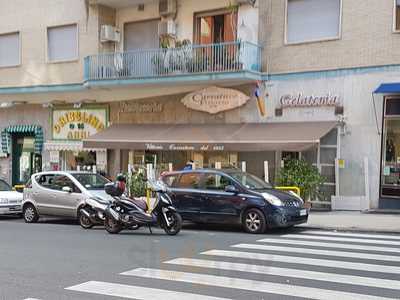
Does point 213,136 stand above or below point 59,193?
above


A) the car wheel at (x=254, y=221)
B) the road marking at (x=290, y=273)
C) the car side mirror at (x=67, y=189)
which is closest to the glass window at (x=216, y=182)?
the car wheel at (x=254, y=221)

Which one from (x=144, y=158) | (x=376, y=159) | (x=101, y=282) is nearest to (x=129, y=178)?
(x=144, y=158)

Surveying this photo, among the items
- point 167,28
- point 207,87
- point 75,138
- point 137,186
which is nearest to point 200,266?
point 137,186

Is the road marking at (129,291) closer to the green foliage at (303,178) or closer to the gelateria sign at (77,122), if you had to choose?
the green foliage at (303,178)

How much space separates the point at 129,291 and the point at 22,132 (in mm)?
20059

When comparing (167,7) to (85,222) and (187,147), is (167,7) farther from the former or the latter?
(85,222)

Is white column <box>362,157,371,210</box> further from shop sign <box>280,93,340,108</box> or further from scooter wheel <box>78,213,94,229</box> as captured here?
scooter wheel <box>78,213,94,229</box>

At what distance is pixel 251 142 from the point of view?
17.2 m

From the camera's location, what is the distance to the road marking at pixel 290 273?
22.9ft

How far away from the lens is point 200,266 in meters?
8.14

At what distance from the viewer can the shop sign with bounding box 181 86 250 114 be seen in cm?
1902

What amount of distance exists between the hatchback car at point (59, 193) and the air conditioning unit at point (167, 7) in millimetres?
7850

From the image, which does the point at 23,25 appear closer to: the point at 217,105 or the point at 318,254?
the point at 217,105

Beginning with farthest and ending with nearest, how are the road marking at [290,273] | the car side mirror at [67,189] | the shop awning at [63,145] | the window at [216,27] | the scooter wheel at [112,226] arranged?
1. the shop awning at [63,145]
2. the window at [216,27]
3. the car side mirror at [67,189]
4. the scooter wheel at [112,226]
5. the road marking at [290,273]
